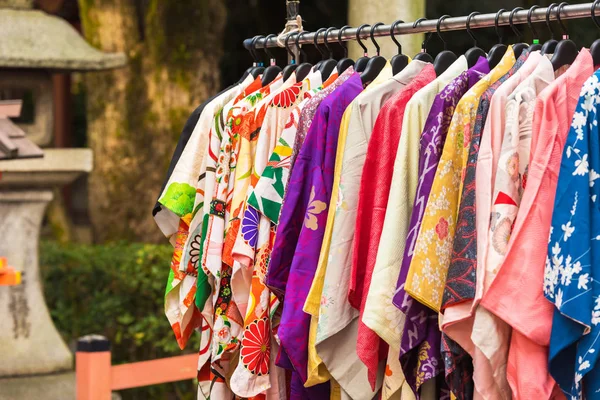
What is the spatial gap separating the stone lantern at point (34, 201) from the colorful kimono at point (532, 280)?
3.58 metres

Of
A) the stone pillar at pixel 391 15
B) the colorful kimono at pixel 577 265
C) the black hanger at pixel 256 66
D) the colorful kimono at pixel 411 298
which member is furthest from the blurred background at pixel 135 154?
the colorful kimono at pixel 577 265

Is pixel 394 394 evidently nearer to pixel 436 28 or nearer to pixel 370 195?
pixel 370 195

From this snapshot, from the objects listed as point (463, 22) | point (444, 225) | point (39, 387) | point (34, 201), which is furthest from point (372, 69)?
point (39, 387)

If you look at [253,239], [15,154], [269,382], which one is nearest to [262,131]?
[253,239]

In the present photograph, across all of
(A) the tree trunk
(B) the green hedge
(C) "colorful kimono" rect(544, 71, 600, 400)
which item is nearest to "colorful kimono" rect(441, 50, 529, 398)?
(C) "colorful kimono" rect(544, 71, 600, 400)

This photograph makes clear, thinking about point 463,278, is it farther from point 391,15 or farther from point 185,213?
point 391,15

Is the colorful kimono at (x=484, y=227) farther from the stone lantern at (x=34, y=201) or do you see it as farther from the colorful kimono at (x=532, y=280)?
the stone lantern at (x=34, y=201)

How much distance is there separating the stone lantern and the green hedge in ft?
1.67

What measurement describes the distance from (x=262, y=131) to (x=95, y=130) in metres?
4.04

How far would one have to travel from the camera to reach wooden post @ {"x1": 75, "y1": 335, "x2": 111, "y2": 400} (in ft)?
10.0

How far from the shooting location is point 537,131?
155 cm

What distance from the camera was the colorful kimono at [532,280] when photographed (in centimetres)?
149

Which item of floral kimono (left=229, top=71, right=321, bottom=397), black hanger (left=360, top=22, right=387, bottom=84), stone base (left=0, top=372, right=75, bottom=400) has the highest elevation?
black hanger (left=360, top=22, right=387, bottom=84)

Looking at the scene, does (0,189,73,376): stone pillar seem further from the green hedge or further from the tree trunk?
the tree trunk
